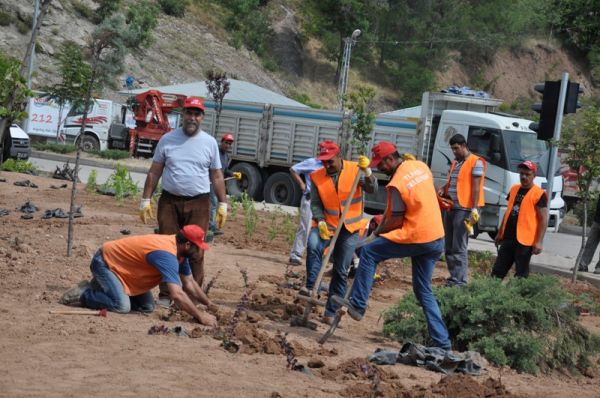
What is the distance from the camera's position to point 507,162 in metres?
22.5

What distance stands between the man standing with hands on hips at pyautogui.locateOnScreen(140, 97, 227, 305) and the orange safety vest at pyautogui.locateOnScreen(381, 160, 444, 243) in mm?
1730

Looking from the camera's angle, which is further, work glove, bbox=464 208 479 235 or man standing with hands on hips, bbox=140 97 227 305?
work glove, bbox=464 208 479 235

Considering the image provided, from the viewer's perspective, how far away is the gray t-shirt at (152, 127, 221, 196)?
30.0 feet

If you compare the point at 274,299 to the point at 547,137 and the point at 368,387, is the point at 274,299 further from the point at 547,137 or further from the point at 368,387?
the point at 547,137

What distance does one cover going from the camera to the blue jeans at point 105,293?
8.48 m

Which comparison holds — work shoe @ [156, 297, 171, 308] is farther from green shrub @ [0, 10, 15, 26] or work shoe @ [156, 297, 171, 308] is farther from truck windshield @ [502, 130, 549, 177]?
green shrub @ [0, 10, 15, 26]

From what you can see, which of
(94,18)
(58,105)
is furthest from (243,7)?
(58,105)

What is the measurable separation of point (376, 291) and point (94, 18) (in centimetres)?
4132

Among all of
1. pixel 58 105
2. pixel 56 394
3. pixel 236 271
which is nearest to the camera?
pixel 56 394

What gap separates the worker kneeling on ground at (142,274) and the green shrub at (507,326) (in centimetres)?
178

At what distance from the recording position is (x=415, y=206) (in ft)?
27.7

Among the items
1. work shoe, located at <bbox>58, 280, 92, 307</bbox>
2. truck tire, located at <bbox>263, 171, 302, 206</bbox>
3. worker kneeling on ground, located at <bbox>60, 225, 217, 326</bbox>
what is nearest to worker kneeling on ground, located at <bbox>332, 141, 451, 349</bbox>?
worker kneeling on ground, located at <bbox>60, 225, 217, 326</bbox>

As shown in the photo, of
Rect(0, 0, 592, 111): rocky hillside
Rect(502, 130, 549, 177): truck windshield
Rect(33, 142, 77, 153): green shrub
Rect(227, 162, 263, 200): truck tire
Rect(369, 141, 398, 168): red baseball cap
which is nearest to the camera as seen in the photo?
Rect(369, 141, 398, 168): red baseball cap

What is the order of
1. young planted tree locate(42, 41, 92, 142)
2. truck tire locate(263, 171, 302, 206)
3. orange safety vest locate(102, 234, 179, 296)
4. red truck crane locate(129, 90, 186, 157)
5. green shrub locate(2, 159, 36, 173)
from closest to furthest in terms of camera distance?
orange safety vest locate(102, 234, 179, 296), green shrub locate(2, 159, 36, 173), truck tire locate(263, 171, 302, 206), young planted tree locate(42, 41, 92, 142), red truck crane locate(129, 90, 186, 157)
